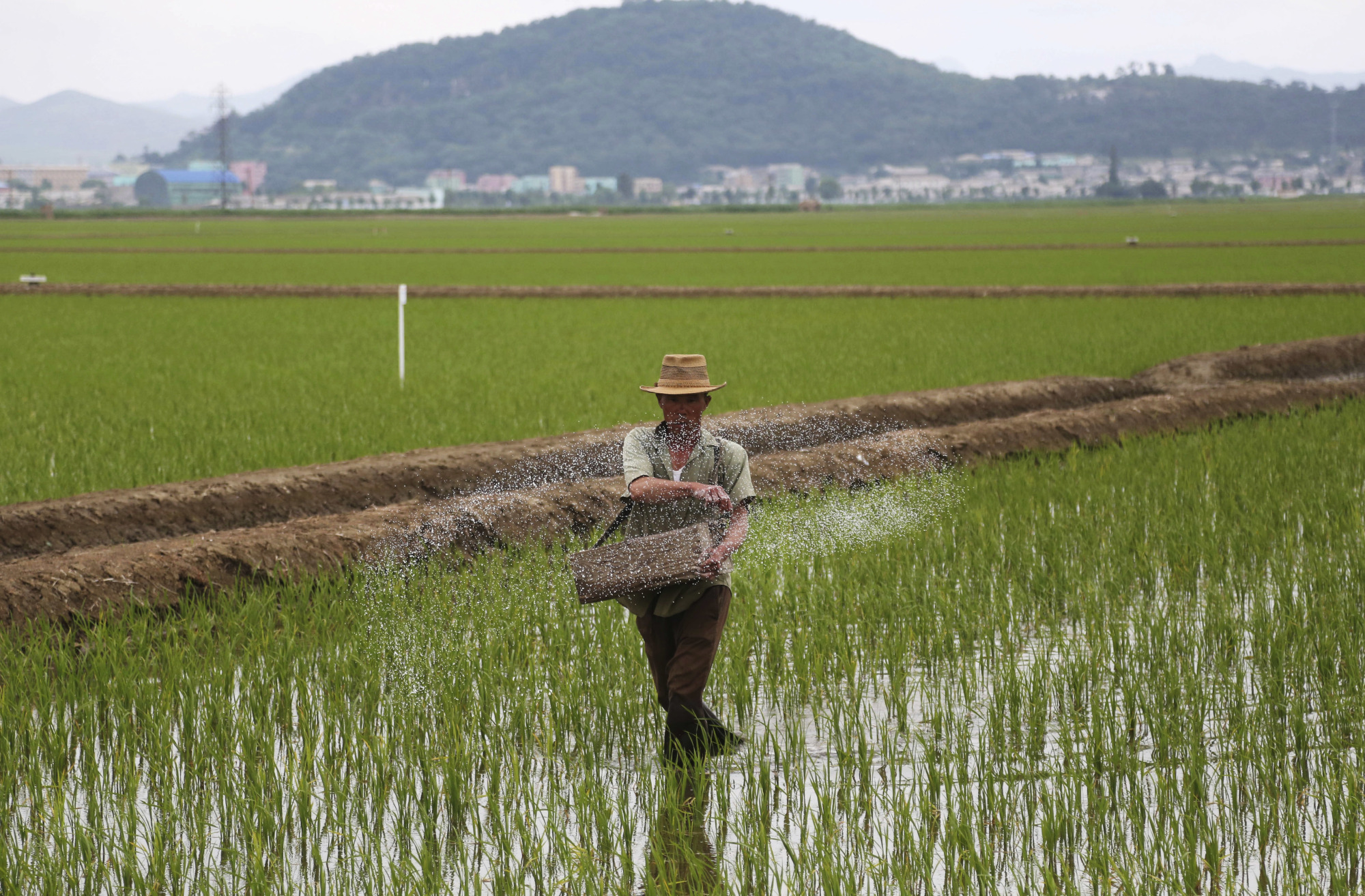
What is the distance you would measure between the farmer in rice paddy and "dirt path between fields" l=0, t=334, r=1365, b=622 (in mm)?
2479

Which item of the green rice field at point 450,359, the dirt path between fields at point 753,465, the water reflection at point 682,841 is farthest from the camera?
the green rice field at point 450,359

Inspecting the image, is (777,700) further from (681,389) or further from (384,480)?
(384,480)

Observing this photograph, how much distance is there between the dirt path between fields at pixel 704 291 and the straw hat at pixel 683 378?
65.9ft

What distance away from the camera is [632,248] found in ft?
152

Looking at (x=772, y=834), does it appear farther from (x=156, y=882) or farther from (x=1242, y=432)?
(x=1242, y=432)

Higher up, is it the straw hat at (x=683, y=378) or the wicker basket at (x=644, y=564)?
the straw hat at (x=683, y=378)

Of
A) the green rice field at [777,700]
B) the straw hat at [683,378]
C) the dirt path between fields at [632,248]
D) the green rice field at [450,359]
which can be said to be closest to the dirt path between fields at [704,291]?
the green rice field at [450,359]

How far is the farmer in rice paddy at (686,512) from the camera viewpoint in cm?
361

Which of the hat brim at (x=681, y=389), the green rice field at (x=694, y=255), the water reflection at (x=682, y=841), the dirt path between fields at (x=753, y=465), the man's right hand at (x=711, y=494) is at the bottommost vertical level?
the water reflection at (x=682, y=841)

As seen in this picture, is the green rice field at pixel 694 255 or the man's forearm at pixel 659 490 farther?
the green rice field at pixel 694 255

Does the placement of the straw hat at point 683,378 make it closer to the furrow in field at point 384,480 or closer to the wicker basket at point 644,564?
the wicker basket at point 644,564

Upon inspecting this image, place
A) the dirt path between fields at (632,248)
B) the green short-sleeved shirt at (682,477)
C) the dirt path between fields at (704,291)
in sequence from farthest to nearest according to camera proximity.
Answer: the dirt path between fields at (632,248)
the dirt path between fields at (704,291)
the green short-sleeved shirt at (682,477)

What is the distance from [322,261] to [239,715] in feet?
118

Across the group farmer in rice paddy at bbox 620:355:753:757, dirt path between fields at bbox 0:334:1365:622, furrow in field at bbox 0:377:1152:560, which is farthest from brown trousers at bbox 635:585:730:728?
furrow in field at bbox 0:377:1152:560
